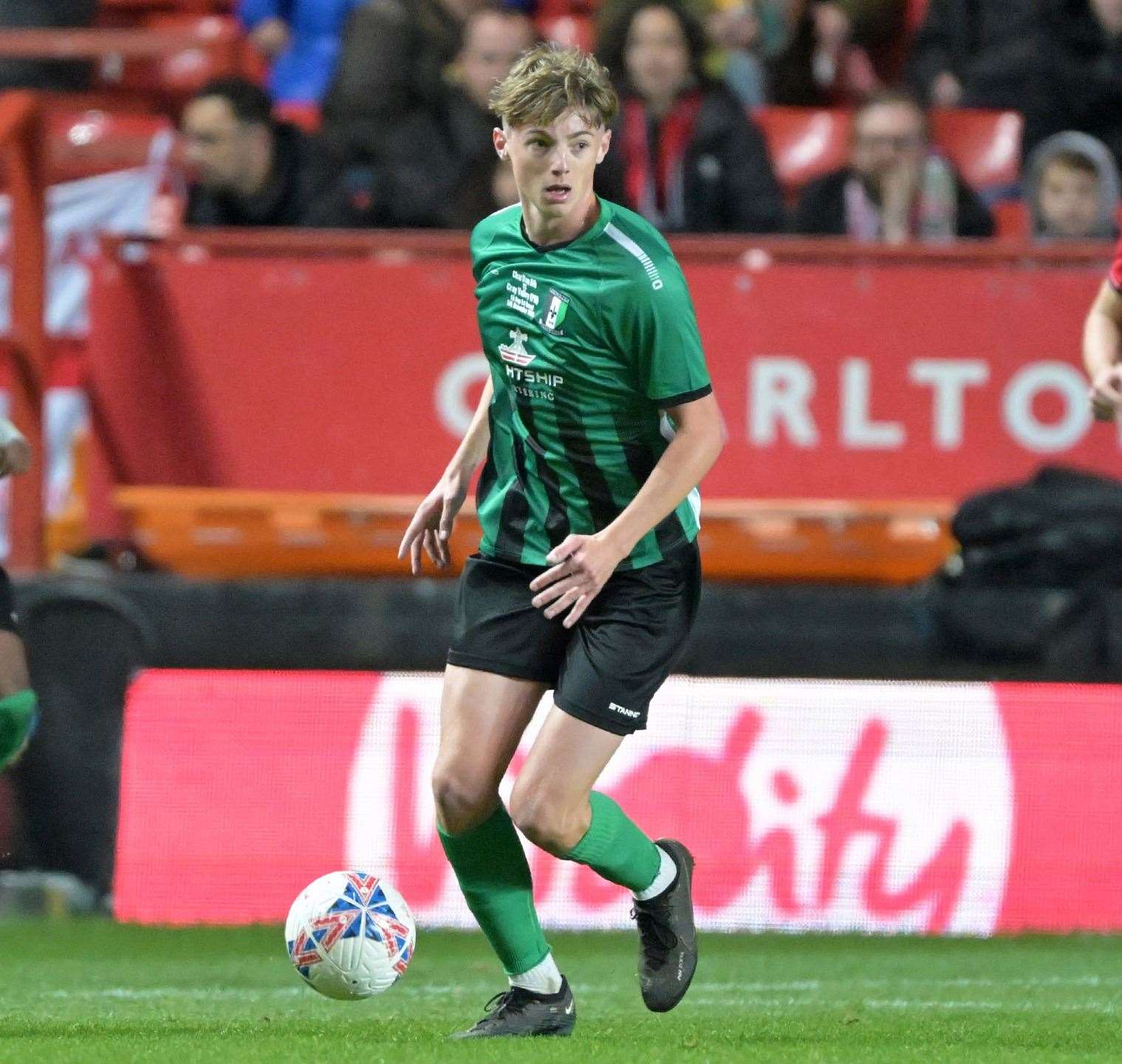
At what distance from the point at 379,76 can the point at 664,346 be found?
511cm

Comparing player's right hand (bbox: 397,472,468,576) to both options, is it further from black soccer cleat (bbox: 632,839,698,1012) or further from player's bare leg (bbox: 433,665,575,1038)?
black soccer cleat (bbox: 632,839,698,1012)

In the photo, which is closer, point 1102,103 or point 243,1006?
point 243,1006

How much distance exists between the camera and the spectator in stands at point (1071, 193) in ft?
28.3

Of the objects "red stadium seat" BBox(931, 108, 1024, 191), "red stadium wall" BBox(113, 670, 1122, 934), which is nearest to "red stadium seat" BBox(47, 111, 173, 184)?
"red stadium wall" BBox(113, 670, 1122, 934)

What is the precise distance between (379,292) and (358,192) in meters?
0.59

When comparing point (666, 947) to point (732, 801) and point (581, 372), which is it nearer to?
point (581, 372)

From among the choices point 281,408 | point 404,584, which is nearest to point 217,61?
point 281,408

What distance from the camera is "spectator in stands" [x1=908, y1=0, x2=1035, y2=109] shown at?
10109 mm

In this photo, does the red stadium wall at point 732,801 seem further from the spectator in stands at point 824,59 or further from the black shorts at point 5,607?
the spectator in stands at point 824,59

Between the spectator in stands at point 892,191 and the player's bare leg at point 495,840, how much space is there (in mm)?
4326

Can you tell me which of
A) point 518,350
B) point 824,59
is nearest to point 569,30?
point 824,59

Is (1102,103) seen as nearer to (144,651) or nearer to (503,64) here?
(503,64)

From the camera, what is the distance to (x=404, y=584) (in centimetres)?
827

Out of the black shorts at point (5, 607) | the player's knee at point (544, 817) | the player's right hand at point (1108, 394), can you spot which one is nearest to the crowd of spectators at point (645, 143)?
the black shorts at point (5, 607)
